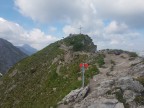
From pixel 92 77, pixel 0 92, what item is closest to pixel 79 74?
pixel 92 77

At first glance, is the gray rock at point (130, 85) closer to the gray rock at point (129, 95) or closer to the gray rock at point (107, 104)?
the gray rock at point (129, 95)

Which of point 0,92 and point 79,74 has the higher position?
point 79,74

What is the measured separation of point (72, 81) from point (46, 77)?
10.4m

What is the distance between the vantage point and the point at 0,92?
200ft

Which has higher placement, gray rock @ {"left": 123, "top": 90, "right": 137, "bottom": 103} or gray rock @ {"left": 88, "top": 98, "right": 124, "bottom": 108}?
gray rock @ {"left": 123, "top": 90, "right": 137, "bottom": 103}

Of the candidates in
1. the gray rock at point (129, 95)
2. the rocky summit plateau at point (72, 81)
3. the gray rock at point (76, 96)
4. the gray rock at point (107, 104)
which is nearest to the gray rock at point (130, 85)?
the rocky summit plateau at point (72, 81)

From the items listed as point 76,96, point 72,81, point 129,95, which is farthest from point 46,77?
point 129,95

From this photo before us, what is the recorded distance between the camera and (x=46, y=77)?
5488 cm

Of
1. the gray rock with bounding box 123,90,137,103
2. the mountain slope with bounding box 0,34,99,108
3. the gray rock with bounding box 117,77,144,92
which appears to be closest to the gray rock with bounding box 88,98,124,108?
the gray rock with bounding box 123,90,137,103

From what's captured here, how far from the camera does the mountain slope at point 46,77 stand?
4519 cm

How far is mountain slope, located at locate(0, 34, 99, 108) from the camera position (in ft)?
148

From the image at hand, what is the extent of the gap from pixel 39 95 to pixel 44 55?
89.7 feet

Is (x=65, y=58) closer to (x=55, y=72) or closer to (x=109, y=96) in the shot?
(x=55, y=72)

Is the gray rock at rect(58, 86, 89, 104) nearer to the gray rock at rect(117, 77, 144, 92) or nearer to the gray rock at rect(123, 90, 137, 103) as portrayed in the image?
the gray rock at rect(117, 77, 144, 92)
